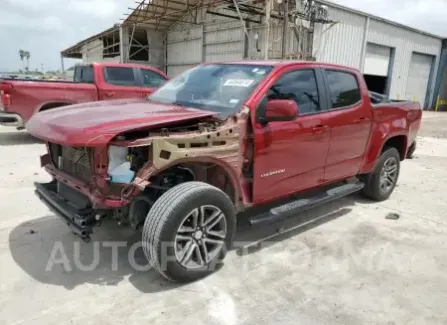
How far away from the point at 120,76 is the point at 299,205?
696 centimetres

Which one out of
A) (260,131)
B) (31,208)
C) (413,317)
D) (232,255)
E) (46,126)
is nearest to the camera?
(413,317)

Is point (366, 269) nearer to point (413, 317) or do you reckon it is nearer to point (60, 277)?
point (413, 317)

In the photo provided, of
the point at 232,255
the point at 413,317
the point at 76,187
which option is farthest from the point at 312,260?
the point at 76,187

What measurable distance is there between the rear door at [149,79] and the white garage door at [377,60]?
47.7ft

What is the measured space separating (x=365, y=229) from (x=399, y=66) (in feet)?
71.8

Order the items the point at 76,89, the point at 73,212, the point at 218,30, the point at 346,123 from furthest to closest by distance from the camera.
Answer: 1. the point at 218,30
2. the point at 76,89
3. the point at 346,123
4. the point at 73,212

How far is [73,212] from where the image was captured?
2984 mm

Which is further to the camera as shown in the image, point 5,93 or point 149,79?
point 149,79

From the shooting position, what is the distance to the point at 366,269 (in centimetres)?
347

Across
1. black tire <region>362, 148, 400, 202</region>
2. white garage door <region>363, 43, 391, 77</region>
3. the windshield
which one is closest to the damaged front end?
the windshield

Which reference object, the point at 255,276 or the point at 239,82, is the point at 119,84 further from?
the point at 255,276

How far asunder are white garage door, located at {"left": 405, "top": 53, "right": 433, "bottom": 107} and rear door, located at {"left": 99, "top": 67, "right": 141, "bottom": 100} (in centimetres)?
2103

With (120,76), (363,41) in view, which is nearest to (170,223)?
(120,76)

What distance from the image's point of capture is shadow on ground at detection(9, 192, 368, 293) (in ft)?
10.3
